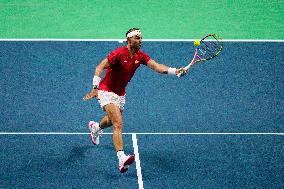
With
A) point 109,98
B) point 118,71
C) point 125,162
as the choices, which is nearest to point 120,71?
point 118,71

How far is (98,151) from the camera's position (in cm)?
1316

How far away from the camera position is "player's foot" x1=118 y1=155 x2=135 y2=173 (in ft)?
38.7

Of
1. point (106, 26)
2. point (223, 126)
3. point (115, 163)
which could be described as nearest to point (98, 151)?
point (115, 163)

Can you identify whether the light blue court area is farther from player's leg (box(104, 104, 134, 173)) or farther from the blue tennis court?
player's leg (box(104, 104, 134, 173))

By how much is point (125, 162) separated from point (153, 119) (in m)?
2.78

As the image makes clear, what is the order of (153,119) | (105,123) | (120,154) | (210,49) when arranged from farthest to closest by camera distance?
(210,49) → (153,119) → (105,123) → (120,154)

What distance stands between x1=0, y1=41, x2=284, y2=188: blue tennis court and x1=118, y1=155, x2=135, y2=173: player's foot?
26 cm

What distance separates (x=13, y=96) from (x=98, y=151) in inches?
118

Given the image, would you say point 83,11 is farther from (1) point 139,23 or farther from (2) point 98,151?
(2) point 98,151

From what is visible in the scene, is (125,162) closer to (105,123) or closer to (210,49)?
(105,123)

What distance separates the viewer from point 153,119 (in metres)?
14.5

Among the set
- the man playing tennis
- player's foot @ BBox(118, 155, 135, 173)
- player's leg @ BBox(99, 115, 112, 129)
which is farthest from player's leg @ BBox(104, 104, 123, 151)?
player's leg @ BBox(99, 115, 112, 129)

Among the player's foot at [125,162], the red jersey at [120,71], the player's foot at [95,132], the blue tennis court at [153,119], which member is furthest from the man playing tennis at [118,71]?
the blue tennis court at [153,119]

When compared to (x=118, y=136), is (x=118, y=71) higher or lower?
higher
